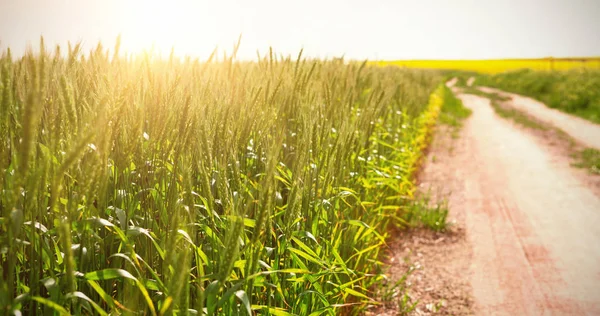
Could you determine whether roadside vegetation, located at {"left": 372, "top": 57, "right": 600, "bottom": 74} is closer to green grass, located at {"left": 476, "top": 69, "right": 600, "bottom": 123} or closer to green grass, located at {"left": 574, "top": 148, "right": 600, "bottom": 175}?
green grass, located at {"left": 476, "top": 69, "right": 600, "bottom": 123}

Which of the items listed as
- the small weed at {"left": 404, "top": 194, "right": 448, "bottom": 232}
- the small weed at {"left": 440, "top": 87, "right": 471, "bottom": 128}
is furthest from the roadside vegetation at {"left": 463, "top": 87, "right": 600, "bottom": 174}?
the small weed at {"left": 404, "top": 194, "right": 448, "bottom": 232}

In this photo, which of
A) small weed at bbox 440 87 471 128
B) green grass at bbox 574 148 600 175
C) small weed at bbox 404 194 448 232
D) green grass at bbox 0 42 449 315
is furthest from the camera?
small weed at bbox 440 87 471 128

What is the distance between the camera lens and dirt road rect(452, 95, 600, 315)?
3.24m

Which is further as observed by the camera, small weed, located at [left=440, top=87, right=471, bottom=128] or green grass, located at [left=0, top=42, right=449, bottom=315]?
small weed, located at [left=440, top=87, right=471, bottom=128]

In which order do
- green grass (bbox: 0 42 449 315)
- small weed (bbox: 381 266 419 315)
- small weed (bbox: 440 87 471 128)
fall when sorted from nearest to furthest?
green grass (bbox: 0 42 449 315) < small weed (bbox: 381 266 419 315) < small weed (bbox: 440 87 471 128)

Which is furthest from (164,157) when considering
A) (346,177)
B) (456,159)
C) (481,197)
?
(456,159)

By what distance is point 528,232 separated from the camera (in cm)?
441

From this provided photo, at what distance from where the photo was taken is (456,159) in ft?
24.5

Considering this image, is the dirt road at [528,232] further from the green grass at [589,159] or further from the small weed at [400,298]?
the small weed at [400,298]

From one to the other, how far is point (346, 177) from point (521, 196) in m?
3.69

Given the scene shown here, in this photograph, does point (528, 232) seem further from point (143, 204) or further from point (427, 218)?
point (143, 204)

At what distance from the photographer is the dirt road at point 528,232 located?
324 centimetres

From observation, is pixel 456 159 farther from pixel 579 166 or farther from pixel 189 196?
pixel 189 196

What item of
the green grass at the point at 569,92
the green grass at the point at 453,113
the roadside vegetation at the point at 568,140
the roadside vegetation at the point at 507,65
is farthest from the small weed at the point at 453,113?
the roadside vegetation at the point at 507,65
